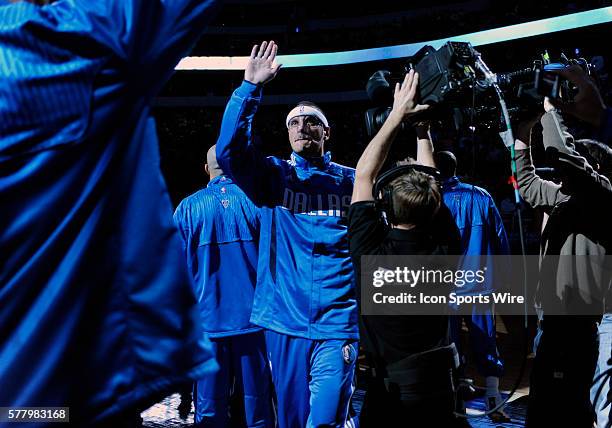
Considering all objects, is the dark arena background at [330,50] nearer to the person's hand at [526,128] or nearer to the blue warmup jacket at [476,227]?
the blue warmup jacket at [476,227]

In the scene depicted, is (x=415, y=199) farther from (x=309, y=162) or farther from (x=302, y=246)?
(x=309, y=162)

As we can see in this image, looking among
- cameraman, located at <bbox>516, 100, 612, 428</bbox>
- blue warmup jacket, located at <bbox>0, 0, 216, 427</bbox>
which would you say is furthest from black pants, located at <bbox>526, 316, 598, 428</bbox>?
blue warmup jacket, located at <bbox>0, 0, 216, 427</bbox>

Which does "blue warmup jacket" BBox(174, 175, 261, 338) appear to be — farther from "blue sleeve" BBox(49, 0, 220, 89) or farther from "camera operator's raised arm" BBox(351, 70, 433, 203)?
"blue sleeve" BBox(49, 0, 220, 89)

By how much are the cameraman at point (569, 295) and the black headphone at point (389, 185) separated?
85 centimetres

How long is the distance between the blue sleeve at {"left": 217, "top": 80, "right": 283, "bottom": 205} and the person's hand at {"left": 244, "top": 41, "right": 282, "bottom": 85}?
0.28 ft

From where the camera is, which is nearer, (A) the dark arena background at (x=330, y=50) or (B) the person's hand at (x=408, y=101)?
(B) the person's hand at (x=408, y=101)

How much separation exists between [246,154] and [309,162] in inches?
20.8

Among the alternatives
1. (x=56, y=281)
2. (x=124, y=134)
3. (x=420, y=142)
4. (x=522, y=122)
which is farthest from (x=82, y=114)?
(x=522, y=122)

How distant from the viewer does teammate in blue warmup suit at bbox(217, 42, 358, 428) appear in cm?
355

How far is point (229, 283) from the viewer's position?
450cm

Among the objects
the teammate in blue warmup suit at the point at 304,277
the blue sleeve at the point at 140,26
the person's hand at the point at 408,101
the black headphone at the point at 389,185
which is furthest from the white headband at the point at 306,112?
the blue sleeve at the point at 140,26

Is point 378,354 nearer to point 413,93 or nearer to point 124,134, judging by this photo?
point 413,93

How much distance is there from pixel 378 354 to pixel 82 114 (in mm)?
1821

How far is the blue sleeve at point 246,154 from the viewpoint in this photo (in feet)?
10.6
